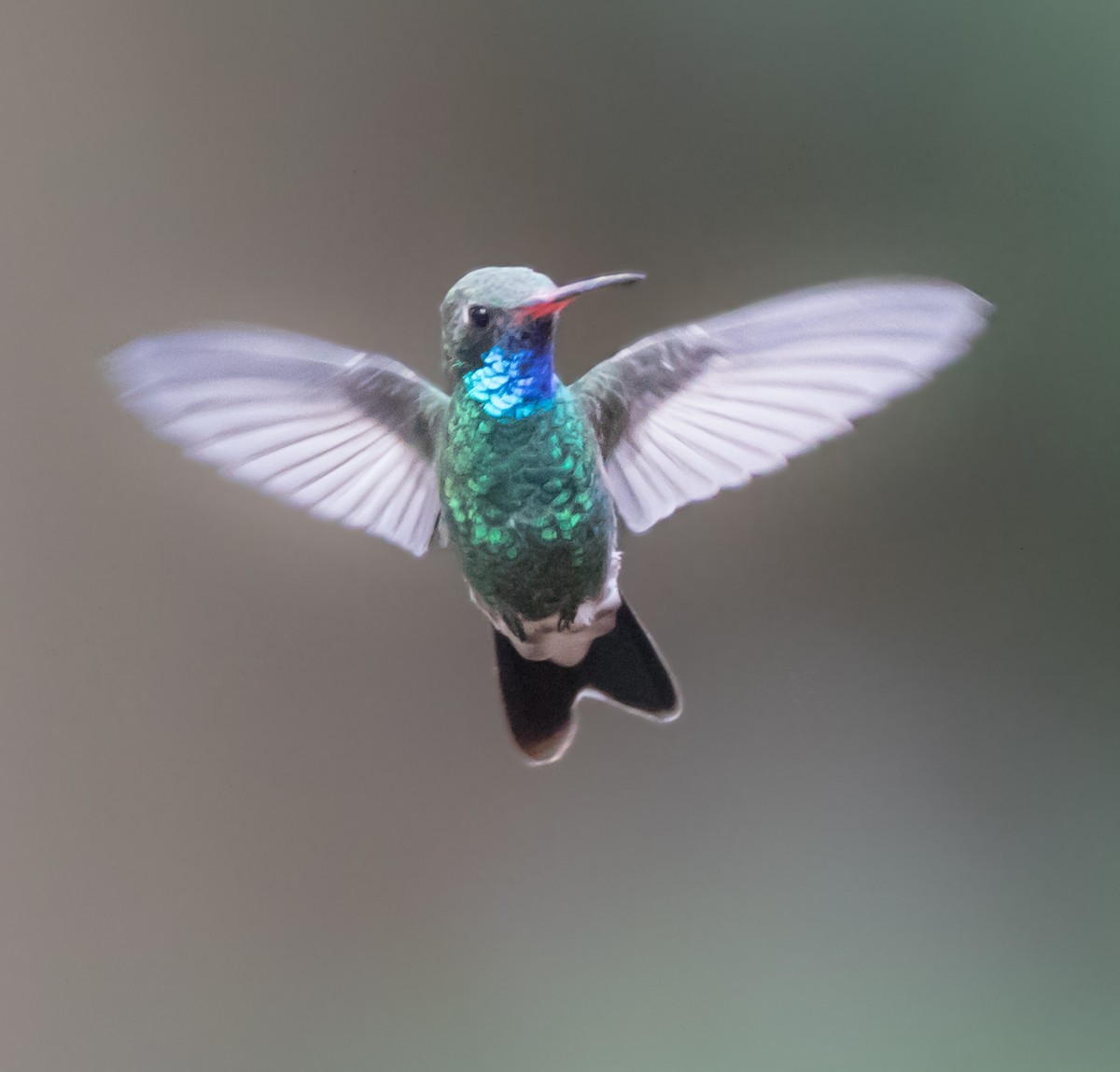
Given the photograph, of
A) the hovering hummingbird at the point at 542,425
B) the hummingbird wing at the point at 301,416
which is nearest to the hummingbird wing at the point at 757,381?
the hovering hummingbird at the point at 542,425

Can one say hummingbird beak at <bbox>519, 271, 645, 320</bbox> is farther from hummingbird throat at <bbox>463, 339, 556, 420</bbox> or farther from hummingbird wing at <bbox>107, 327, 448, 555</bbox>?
hummingbird wing at <bbox>107, 327, 448, 555</bbox>

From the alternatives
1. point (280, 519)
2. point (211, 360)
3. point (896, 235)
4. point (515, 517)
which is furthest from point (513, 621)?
point (896, 235)

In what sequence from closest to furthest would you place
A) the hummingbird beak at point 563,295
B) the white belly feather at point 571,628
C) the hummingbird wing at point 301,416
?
the hummingbird beak at point 563,295 → the hummingbird wing at point 301,416 → the white belly feather at point 571,628

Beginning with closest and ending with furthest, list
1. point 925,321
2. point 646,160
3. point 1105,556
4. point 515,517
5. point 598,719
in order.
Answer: point 925,321
point 515,517
point 646,160
point 598,719
point 1105,556

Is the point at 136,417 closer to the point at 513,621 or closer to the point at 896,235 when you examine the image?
the point at 513,621

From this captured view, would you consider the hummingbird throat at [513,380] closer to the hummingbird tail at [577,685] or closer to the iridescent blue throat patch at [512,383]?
the iridescent blue throat patch at [512,383]

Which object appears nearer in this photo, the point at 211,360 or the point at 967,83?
the point at 211,360
